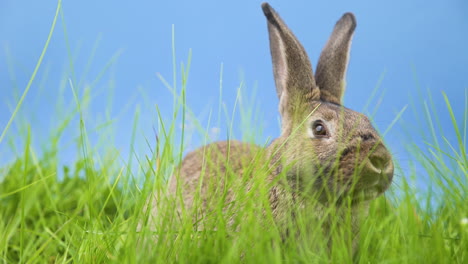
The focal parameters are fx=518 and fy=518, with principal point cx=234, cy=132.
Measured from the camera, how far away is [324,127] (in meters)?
4.03

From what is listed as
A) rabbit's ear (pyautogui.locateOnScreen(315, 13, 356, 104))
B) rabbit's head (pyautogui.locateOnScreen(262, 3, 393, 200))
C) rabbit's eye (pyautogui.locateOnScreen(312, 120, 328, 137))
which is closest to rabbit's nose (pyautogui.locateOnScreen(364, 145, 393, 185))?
rabbit's head (pyautogui.locateOnScreen(262, 3, 393, 200))

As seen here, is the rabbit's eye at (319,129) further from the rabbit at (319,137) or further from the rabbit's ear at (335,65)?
the rabbit's ear at (335,65)

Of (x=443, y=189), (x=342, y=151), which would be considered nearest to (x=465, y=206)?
(x=443, y=189)

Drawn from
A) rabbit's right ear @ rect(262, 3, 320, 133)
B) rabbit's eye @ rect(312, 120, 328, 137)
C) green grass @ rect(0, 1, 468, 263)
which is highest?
rabbit's right ear @ rect(262, 3, 320, 133)

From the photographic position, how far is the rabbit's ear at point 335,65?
4.79 metres

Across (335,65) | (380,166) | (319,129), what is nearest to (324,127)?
(319,129)

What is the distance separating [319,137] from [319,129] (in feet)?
0.26

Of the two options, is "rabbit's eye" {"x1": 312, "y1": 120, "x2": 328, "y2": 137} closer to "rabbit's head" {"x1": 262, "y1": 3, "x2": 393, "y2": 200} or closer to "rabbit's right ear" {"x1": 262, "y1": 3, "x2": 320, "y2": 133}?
"rabbit's head" {"x1": 262, "y1": 3, "x2": 393, "y2": 200}

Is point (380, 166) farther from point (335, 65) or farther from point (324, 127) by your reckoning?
point (335, 65)

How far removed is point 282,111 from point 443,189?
1.54 meters

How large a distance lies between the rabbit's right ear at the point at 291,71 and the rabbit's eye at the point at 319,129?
0.92 ft

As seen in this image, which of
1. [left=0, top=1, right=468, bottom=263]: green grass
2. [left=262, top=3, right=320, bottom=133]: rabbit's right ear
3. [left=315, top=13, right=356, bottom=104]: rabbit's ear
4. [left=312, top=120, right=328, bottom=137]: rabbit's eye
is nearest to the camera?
[left=0, top=1, right=468, bottom=263]: green grass

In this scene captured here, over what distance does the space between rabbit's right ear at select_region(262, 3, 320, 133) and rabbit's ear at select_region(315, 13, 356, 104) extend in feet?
1.07

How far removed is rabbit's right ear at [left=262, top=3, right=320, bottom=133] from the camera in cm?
435
